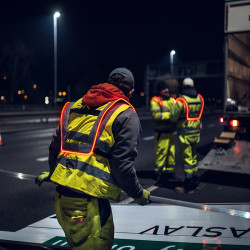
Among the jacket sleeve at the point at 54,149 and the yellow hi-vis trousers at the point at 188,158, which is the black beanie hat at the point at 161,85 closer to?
the yellow hi-vis trousers at the point at 188,158

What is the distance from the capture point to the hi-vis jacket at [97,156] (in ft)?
8.29

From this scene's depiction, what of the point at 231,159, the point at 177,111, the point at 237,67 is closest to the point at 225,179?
the point at 231,159

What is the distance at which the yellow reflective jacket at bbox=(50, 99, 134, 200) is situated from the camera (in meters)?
2.53

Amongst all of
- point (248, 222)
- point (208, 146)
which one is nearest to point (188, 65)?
point (208, 146)

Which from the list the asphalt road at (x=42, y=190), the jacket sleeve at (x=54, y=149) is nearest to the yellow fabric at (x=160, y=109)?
the asphalt road at (x=42, y=190)

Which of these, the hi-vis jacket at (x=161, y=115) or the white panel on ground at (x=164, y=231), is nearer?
the white panel on ground at (x=164, y=231)

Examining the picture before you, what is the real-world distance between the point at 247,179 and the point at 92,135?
5.73 meters

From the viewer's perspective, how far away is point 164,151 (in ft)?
22.6

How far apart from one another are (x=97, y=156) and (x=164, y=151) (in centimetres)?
444

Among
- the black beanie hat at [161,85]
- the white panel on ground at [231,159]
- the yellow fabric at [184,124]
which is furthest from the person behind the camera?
the black beanie hat at [161,85]

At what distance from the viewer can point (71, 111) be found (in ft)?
9.09

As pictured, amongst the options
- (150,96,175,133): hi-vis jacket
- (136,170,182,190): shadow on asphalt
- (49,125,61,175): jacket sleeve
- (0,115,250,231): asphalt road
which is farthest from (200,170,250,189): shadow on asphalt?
(49,125,61,175): jacket sleeve

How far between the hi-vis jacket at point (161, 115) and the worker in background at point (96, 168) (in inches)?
165

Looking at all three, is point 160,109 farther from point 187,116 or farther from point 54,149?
point 54,149
